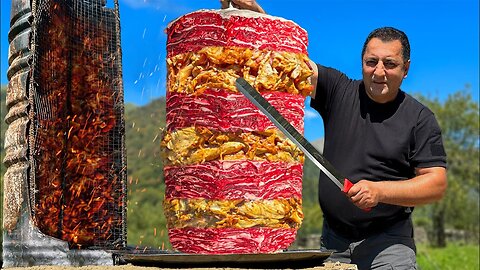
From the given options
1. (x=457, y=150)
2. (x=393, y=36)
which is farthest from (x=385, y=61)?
(x=457, y=150)

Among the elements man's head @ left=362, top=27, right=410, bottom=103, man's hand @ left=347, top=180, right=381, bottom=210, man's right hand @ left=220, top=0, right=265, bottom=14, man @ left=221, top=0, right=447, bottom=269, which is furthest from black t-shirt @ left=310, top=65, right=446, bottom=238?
man's right hand @ left=220, top=0, right=265, bottom=14

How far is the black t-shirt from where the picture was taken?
142 inches

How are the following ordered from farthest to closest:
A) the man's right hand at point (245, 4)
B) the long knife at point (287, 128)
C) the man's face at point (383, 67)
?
the man's right hand at point (245, 4) → the man's face at point (383, 67) → the long knife at point (287, 128)

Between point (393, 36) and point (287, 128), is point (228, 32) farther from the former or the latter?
point (393, 36)

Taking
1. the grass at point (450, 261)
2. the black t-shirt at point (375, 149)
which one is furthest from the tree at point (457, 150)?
the black t-shirt at point (375, 149)

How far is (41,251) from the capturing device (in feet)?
10.7

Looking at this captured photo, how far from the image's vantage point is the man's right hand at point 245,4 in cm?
373

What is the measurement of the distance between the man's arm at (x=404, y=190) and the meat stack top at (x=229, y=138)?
45 centimetres

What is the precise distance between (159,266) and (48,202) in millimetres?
839

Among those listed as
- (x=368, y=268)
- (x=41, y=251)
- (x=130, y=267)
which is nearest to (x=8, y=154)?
(x=41, y=251)

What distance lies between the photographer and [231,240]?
11.2 ft

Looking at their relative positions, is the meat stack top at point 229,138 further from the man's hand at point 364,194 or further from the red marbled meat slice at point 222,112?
the man's hand at point 364,194

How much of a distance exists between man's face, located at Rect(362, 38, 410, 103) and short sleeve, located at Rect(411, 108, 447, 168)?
0.24 m

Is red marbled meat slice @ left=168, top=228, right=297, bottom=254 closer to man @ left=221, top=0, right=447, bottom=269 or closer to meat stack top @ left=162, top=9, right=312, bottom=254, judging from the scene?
meat stack top @ left=162, top=9, right=312, bottom=254
